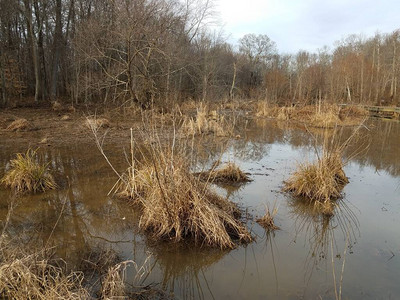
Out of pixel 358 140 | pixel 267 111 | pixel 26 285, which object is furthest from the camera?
pixel 267 111

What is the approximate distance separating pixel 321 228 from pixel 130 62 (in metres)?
11.7

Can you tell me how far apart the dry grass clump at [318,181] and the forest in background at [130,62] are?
13.9 feet

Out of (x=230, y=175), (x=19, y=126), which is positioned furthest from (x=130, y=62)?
(x=230, y=175)

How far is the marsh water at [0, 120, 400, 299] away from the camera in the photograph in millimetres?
3141

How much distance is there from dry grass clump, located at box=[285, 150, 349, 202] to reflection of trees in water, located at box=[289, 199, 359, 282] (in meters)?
0.20

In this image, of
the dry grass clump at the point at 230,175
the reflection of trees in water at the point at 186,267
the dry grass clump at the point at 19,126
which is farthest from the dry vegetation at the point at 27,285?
the dry grass clump at the point at 19,126

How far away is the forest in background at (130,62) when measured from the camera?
14.3 metres

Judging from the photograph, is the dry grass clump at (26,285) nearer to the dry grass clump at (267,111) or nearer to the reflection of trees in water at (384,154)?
the reflection of trees in water at (384,154)

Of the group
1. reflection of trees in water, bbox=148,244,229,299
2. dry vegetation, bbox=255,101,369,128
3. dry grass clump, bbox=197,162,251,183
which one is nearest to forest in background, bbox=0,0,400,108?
dry vegetation, bbox=255,101,369,128

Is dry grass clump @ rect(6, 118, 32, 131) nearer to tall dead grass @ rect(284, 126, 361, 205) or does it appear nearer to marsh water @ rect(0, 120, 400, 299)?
marsh water @ rect(0, 120, 400, 299)

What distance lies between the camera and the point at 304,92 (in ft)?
77.7

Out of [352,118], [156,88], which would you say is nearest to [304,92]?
[352,118]

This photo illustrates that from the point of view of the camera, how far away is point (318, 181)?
5.56 meters

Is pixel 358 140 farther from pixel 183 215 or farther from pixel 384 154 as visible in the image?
pixel 183 215
